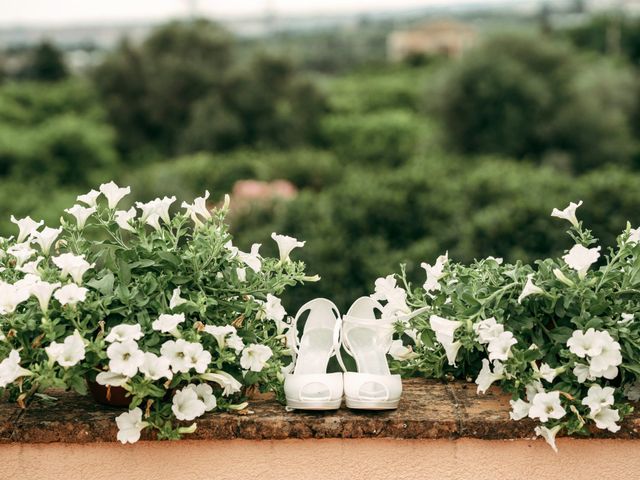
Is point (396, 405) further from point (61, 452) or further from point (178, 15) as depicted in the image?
point (178, 15)

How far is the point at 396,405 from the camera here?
5.42ft

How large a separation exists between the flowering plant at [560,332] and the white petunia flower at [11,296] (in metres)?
0.78

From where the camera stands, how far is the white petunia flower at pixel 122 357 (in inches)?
58.9

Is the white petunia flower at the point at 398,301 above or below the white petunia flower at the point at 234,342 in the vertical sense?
above

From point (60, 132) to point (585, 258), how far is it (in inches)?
824

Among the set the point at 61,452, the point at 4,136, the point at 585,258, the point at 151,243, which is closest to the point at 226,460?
the point at 61,452

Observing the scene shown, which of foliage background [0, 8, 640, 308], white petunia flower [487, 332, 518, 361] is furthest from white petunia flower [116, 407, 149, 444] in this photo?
foliage background [0, 8, 640, 308]

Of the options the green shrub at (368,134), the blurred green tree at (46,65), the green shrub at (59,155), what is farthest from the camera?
the blurred green tree at (46,65)

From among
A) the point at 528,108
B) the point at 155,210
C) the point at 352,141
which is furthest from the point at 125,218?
the point at 352,141

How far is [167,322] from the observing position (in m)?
1.52

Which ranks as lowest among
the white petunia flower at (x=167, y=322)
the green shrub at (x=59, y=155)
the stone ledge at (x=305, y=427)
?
the stone ledge at (x=305, y=427)

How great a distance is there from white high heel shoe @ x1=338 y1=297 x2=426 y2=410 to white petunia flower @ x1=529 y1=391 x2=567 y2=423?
26 cm

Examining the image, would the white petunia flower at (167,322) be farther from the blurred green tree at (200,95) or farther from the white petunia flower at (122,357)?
the blurred green tree at (200,95)

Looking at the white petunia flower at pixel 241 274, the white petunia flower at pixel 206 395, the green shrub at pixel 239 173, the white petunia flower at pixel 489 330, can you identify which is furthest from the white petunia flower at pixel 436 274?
the green shrub at pixel 239 173
